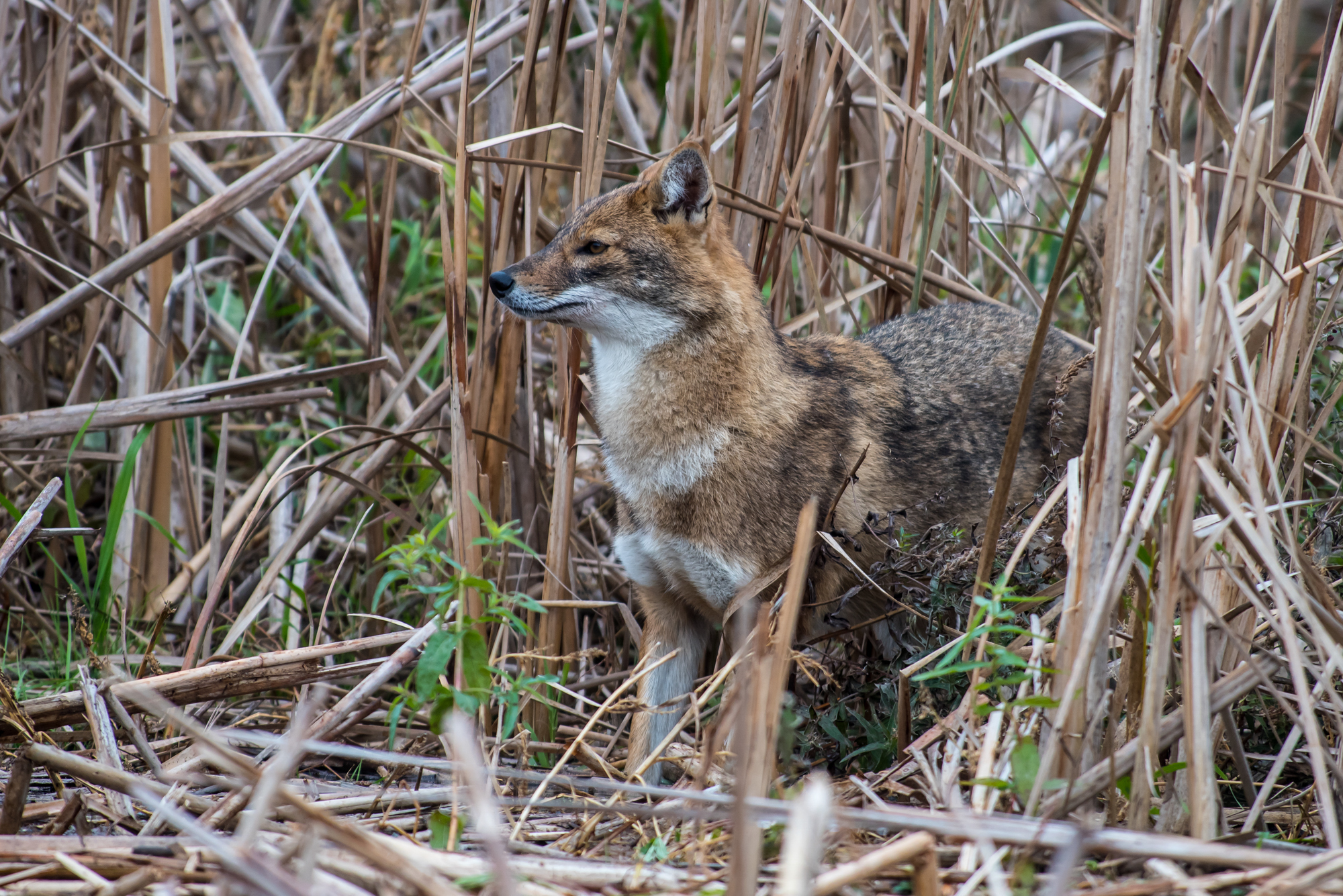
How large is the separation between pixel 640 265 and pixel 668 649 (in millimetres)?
1317

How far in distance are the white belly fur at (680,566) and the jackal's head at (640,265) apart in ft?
2.18

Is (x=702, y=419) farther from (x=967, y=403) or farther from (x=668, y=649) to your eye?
(x=967, y=403)

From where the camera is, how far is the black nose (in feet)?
12.1

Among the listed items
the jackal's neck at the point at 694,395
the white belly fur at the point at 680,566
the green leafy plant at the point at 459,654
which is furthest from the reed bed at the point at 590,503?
the jackal's neck at the point at 694,395

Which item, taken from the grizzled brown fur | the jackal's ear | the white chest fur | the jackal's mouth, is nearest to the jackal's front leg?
the grizzled brown fur

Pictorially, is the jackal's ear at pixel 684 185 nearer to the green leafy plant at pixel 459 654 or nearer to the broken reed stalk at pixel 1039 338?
the broken reed stalk at pixel 1039 338

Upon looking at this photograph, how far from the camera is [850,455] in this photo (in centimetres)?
390

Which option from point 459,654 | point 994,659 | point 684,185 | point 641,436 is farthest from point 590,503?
point 994,659

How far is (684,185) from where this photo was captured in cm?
389

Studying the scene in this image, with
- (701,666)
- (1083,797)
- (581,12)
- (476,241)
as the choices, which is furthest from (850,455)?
(476,241)

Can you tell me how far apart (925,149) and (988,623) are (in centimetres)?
184

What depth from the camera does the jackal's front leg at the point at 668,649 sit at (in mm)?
3980

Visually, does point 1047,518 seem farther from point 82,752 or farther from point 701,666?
point 82,752

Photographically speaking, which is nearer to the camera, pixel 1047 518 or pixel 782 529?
pixel 1047 518
